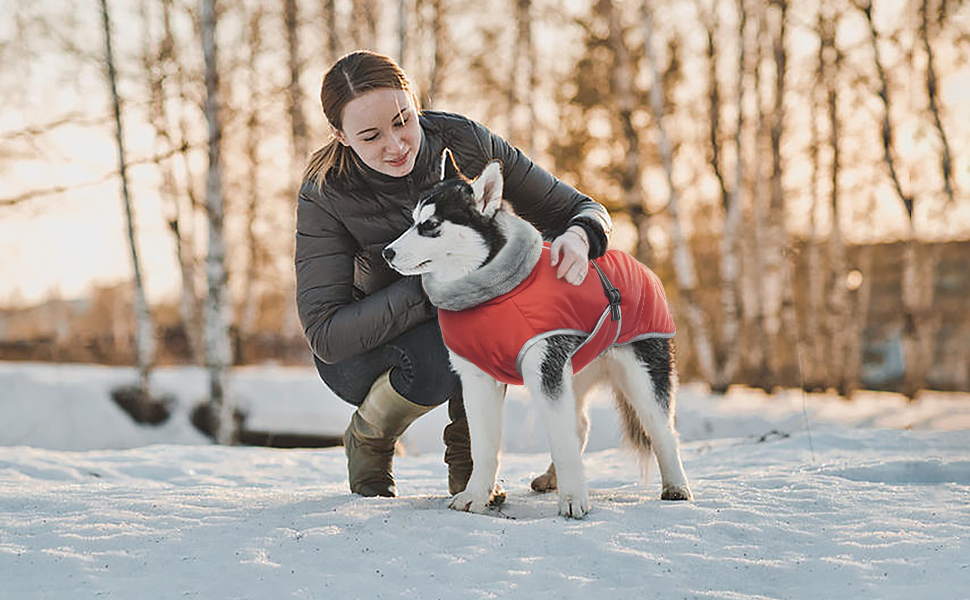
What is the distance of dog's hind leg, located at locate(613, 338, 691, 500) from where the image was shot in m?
2.83

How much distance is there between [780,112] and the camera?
1048 cm

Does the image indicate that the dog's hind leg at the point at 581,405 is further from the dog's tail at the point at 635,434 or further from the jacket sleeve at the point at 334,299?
the jacket sleeve at the point at 334,299

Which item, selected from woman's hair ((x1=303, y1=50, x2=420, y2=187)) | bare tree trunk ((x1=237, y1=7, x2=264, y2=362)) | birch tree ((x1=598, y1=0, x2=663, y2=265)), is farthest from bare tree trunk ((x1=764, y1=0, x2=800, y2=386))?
woman's hair ((x1=303, y1=50, x2=420, y2=187))

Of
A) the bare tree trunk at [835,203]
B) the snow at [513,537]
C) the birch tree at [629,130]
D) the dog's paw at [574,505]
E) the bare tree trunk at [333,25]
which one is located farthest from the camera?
the bare tree trunk at [835,203]

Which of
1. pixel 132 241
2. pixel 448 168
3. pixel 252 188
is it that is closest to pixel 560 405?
pixel 448 168

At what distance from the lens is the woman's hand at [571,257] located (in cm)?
254

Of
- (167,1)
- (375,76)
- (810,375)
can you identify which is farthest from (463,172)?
(810,375)

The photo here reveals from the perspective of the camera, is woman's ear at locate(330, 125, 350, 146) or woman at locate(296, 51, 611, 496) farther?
woman's ear at locate(330, 125, 350, 146)

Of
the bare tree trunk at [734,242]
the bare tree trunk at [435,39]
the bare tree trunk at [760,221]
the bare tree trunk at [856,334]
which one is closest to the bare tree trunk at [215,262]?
the bare tree trunk at [435,39]

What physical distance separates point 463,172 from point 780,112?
8655mm

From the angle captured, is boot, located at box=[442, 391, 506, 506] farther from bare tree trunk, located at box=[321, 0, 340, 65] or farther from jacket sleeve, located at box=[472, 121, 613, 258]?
bare tree trunk, located at box=[321, 0, 340, 65]

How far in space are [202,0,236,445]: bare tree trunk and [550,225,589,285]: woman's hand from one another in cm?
583

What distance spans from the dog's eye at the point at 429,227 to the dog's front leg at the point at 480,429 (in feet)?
1.51

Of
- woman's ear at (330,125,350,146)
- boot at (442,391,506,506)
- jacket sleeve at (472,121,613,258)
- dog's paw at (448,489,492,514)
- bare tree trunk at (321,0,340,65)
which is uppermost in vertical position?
bare tree trunk at (321,0,340,65)
